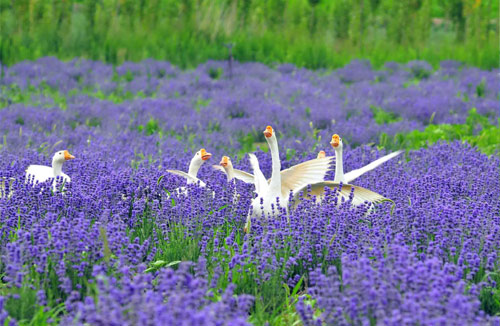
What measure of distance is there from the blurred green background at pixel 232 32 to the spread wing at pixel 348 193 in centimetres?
1041

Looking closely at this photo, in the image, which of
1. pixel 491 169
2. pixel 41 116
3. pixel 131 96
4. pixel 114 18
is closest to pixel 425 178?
pixel 491 169

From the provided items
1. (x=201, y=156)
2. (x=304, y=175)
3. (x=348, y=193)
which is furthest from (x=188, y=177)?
(x=348, y=193)

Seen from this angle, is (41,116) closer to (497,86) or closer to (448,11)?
(497,86)

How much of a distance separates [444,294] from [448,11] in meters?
18.7

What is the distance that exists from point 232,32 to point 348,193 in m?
12.8

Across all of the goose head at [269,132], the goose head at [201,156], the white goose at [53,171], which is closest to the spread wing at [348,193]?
the goose head at [269,132]

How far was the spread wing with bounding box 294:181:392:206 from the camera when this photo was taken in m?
4.14

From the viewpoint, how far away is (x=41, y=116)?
852 centimetres

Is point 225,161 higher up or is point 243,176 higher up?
point 225,161

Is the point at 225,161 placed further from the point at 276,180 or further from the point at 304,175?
the point at 276,180

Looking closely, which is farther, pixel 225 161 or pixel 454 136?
pixel 454 136

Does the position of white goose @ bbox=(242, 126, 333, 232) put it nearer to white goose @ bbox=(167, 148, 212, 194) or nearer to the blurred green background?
white goose @ bbox=(167, 148, 212, 194)

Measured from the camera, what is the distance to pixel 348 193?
4.25 meters

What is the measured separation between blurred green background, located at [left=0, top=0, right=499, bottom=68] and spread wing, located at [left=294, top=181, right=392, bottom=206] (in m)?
10.4
